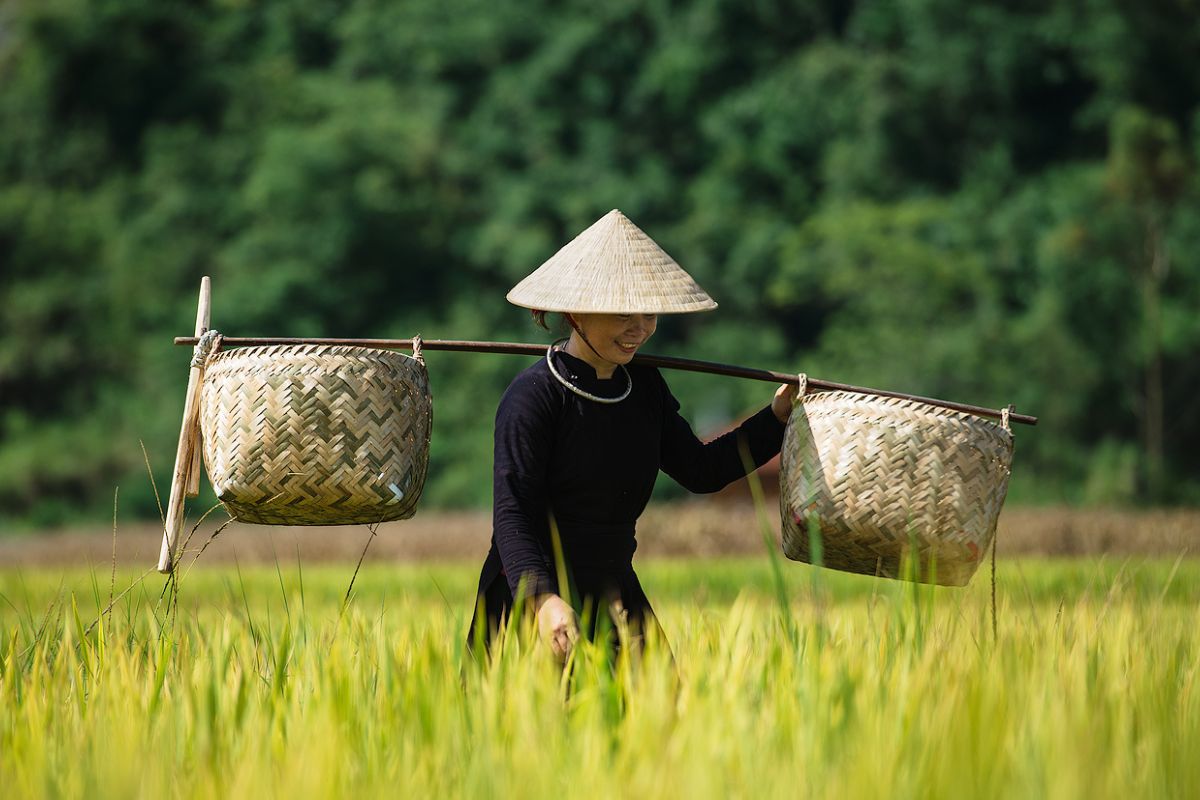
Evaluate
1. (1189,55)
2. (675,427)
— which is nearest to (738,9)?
(1189,55)

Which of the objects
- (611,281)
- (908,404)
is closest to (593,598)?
(611,281)

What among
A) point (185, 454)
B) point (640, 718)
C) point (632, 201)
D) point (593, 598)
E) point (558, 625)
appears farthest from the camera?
point (632, 201)

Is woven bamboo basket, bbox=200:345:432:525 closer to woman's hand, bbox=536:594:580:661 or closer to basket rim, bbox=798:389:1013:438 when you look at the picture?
woman's hand, bbox=536:594:580:661

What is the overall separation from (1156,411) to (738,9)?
11.7 meters

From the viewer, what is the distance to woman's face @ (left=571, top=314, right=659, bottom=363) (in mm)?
3131

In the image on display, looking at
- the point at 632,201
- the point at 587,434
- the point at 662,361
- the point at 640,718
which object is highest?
the point at 632,201

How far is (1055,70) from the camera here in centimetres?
2361

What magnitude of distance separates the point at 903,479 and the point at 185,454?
154 centimetres

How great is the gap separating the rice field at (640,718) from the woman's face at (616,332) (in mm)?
574

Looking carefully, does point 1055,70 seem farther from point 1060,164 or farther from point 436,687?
point 436,687

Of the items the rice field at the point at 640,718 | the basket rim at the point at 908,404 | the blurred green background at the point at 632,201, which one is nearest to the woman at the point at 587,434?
the rice field at the point at 640,718

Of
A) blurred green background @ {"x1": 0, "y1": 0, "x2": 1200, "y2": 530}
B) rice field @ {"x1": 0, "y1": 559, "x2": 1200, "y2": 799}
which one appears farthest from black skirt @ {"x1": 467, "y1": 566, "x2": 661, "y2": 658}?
blurred green background @ {"x1": 0, "y1": 0, "x2": 1200, "y2": 530}

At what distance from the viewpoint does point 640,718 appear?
234 cm

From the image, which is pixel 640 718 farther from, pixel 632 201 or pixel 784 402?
pixel 632 201
